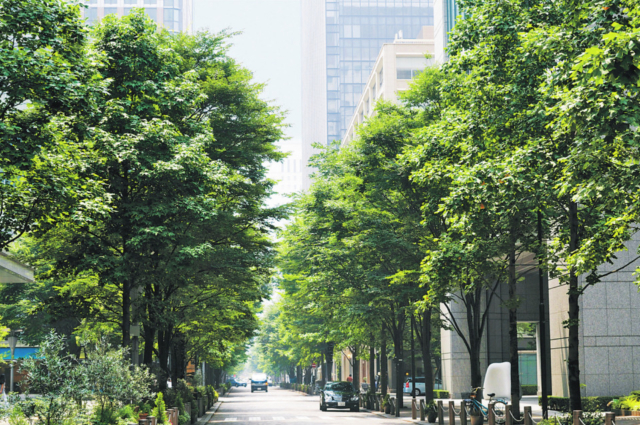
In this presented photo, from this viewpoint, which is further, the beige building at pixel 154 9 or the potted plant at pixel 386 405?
the beige building at pixel 154 9

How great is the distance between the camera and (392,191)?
30.9 metres

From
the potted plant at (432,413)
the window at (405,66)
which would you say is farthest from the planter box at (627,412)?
the window at (405,66)

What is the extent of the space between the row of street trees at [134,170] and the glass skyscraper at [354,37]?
5609 inches

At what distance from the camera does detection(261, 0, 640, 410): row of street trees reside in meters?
13.2

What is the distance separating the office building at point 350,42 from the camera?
178 meters

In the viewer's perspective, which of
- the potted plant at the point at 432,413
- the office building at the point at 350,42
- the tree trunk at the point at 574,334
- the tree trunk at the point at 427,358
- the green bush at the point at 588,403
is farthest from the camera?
the office building at the point at 350,42

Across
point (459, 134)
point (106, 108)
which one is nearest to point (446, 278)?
point (459, 134)

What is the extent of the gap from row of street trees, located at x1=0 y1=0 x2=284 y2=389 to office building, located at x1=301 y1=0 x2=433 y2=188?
14195 cm

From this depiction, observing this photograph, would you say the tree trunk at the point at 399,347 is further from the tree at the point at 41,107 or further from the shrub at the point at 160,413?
the tree at the point at 41,107

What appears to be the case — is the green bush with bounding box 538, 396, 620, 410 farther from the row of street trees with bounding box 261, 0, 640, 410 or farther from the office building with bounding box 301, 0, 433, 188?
the office building with bounding box 301, 0, 433, 188

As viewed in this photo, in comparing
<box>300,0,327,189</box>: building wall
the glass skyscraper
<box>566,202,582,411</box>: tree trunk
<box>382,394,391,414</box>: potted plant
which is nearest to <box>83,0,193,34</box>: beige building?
<box>300,0,327,189</box>: building wall

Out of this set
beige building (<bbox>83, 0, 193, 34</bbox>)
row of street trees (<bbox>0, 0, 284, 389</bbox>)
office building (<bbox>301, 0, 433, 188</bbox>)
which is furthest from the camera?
office building (<bbox>301, 0, 433, 188</bbox>)

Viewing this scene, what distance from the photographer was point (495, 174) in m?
17.7

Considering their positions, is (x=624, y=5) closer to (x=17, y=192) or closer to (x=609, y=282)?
(x=17, y=192)
